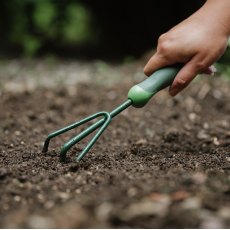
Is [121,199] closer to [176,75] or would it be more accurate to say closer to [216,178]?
[216,178]

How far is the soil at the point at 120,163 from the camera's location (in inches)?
48.6

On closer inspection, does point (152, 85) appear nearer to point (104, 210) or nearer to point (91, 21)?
point (104, 210)

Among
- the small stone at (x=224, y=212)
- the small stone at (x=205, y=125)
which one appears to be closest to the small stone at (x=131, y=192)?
the small stone at (x=224, y=212)

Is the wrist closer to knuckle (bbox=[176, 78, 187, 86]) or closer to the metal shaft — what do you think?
knuckle (bbox=[176, 78, 187, 86])

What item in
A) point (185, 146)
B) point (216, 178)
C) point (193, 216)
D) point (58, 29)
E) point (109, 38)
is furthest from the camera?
point (109, 38)

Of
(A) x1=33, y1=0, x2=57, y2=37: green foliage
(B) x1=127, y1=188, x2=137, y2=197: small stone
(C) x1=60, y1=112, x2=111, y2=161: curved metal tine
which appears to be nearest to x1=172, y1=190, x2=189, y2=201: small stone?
(B) x1=127, y1=188, x2=137, y2=197: small stone

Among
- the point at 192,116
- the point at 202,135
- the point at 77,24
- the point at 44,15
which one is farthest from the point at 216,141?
the point at 77,24

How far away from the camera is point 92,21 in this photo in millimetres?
5781

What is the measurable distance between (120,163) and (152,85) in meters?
0.32

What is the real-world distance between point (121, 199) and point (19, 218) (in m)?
0.27

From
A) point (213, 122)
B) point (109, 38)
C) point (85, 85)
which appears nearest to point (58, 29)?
point (109, 38)

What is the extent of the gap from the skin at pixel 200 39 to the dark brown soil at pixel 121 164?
0.39 meters

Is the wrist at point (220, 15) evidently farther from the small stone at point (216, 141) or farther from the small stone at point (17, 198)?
the small stone at point (17, 198)

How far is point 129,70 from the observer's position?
4.21m
